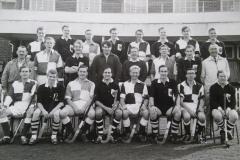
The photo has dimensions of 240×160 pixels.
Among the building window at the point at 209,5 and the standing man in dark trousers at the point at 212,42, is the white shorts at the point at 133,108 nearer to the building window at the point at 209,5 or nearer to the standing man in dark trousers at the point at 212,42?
the standing man in dark trousers at the point at 212,42

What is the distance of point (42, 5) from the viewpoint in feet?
51.5

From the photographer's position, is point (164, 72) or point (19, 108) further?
point (164, 72)

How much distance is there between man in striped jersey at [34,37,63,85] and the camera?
7527 mm

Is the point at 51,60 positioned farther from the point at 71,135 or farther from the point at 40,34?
the point at 71,135

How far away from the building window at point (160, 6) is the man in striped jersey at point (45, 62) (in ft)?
29.1

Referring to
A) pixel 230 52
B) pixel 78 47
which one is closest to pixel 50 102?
pixel 78 47

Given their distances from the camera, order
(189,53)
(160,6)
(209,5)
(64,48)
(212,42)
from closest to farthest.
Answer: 1. (189,53)
2. (212,42)
3. (64,48)
4. (209,5)
5. (160,6)

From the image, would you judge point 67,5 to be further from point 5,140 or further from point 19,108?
point 5,140

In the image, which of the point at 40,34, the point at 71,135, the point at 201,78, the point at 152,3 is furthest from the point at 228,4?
the point at 71,135

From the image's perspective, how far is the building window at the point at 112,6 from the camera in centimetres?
1570

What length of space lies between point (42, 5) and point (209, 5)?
295 inches

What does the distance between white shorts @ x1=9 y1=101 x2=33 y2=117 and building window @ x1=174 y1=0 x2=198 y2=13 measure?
10.3m

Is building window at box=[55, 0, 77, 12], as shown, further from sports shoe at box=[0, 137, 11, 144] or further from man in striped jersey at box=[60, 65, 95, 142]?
sports shoe at box=[0, 137, 11, 144]

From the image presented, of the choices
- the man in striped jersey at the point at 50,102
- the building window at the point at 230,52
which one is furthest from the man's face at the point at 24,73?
the building window at the point at 230,52
